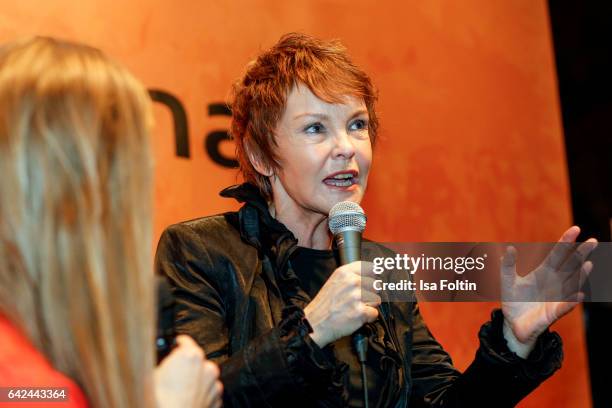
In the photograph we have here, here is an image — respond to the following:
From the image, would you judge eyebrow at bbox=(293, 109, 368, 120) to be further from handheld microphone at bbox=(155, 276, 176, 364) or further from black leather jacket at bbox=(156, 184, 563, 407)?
handheld microphone at bbox=(155, 276, 176, 364)

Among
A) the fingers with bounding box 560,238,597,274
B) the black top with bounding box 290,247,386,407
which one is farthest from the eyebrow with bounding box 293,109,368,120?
the fingers with bounding box 560,238,597,274

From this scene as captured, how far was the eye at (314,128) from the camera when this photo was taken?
2.05m

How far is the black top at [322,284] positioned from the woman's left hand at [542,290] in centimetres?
32

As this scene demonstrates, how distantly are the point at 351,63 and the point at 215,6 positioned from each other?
109 cm

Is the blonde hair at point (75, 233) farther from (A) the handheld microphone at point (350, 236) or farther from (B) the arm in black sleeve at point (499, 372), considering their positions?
(B) the arm in black sleeve at point (499, 372)

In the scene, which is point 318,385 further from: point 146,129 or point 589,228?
point 589,228

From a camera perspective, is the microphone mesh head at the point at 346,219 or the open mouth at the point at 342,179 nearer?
the microphone mesh head at the point at 346,219

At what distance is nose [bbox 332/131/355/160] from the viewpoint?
201 cm

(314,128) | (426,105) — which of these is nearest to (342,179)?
(314,128)

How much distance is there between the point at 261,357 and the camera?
1610 millimetres

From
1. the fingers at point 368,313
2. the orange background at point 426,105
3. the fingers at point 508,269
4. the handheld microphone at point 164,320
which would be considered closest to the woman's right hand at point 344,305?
the fingers at point 368,313

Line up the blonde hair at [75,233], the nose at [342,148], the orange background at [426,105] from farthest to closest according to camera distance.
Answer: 1. the orange background at [426,105]
2. the nose at [342,148]
3. the blonde hair at [75,233]

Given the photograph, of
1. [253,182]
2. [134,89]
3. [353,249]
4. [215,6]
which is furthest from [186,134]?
[134,89]

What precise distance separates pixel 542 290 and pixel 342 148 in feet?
1.90
